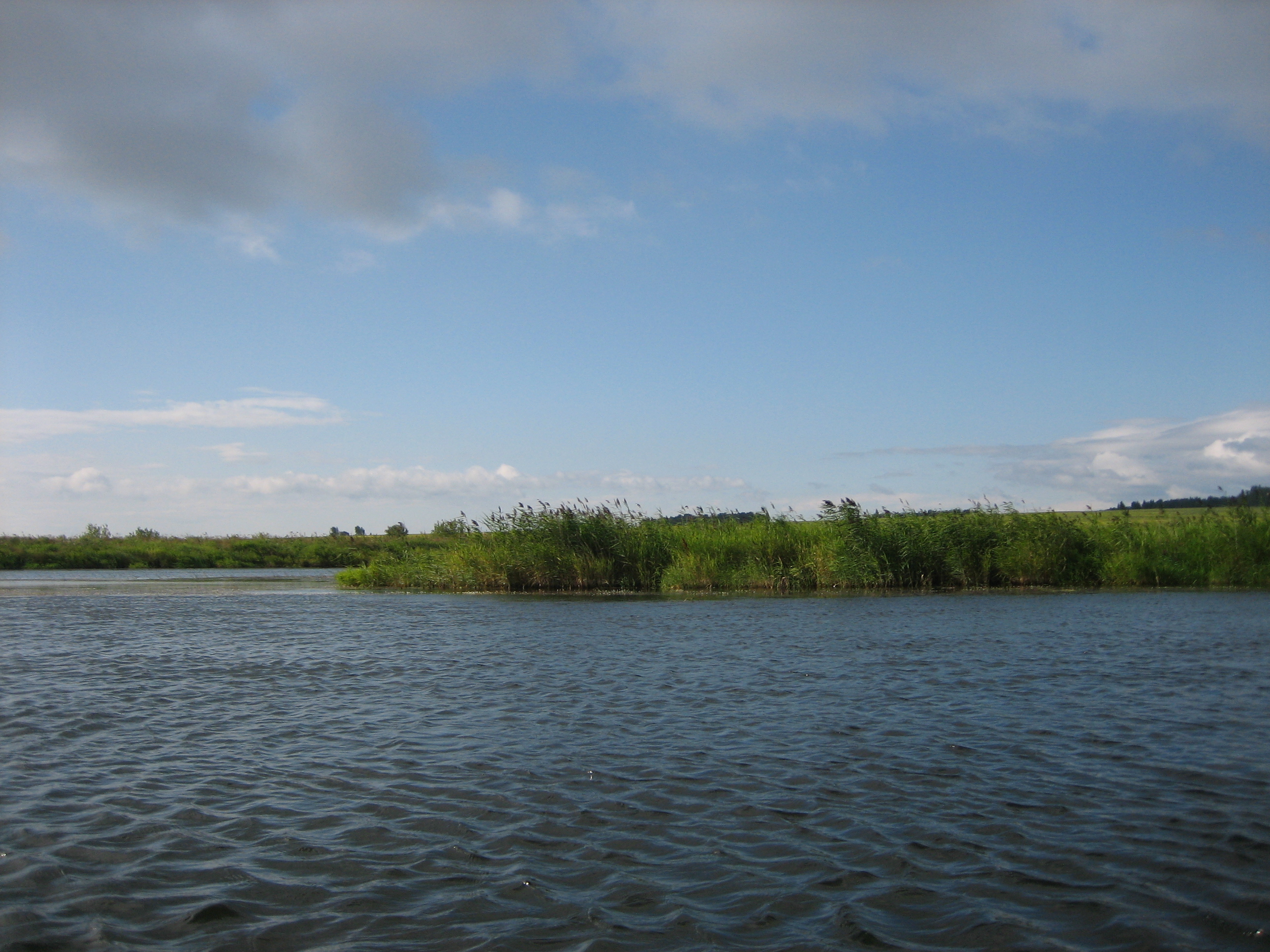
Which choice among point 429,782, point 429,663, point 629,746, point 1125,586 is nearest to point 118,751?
point 429,782

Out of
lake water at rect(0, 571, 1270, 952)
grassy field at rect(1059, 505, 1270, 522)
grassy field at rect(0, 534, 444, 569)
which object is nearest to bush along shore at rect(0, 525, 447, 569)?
grassy field at rect(0, 534, 444, 569)

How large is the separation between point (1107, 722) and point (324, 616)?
21.8m

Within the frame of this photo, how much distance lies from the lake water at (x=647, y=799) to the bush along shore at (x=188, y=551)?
54.0m

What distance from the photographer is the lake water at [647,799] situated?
579 centimetres

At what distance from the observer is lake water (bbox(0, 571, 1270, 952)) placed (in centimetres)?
579

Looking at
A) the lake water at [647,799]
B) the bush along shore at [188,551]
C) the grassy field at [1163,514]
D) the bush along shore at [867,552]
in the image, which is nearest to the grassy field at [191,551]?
the bush along shore at [188,551]

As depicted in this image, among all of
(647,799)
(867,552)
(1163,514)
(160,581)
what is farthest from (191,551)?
(647,799)

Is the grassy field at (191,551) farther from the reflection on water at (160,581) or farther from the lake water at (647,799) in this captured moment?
the lake water at (647,799)

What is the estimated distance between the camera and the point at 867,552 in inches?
1292

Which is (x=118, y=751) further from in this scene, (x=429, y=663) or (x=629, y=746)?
(x=429, y=663)

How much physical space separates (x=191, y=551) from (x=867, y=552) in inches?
2399

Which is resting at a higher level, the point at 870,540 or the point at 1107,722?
the point at 870,540

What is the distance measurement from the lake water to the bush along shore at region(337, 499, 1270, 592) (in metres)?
14.9

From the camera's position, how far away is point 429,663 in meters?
17.0
